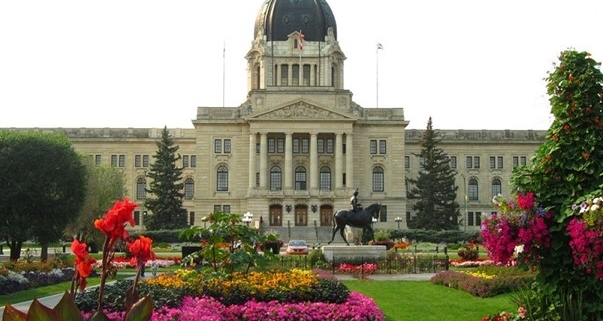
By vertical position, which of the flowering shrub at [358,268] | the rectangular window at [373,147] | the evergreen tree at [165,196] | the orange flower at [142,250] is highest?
the rectangular window at [373,147]

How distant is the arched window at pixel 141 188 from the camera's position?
326 feet

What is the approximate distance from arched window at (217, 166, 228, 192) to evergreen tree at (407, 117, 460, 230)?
21.1 m

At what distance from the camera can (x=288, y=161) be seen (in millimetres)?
88562

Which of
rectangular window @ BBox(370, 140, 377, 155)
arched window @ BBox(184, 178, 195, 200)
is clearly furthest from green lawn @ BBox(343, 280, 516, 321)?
arched window @ BBox(184, 178, 195, 200)

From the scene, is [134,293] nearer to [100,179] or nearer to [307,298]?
[307,298]

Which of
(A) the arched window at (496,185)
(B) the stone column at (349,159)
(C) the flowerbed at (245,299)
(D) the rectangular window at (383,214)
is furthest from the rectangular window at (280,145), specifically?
(C) the flowerbed at (245,299)

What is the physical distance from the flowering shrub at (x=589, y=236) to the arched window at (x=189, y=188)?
88306 mm

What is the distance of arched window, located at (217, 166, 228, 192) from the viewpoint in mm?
91000

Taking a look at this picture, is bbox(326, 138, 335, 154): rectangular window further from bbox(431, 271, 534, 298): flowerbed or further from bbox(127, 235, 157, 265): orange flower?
bbox(127, 235, 157, 265): orange flower

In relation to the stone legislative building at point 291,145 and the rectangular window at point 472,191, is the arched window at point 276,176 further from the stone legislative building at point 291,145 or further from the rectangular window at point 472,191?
the rectangular window at point 472,191

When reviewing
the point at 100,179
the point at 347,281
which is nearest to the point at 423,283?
the point at 347,281

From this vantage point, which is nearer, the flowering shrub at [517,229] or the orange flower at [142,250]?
the orange flower at [142,250]

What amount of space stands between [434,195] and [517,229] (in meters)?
75.5

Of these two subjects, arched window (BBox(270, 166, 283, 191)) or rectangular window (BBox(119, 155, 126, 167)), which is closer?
arched window (BBox(270, 166, 283, 191))
